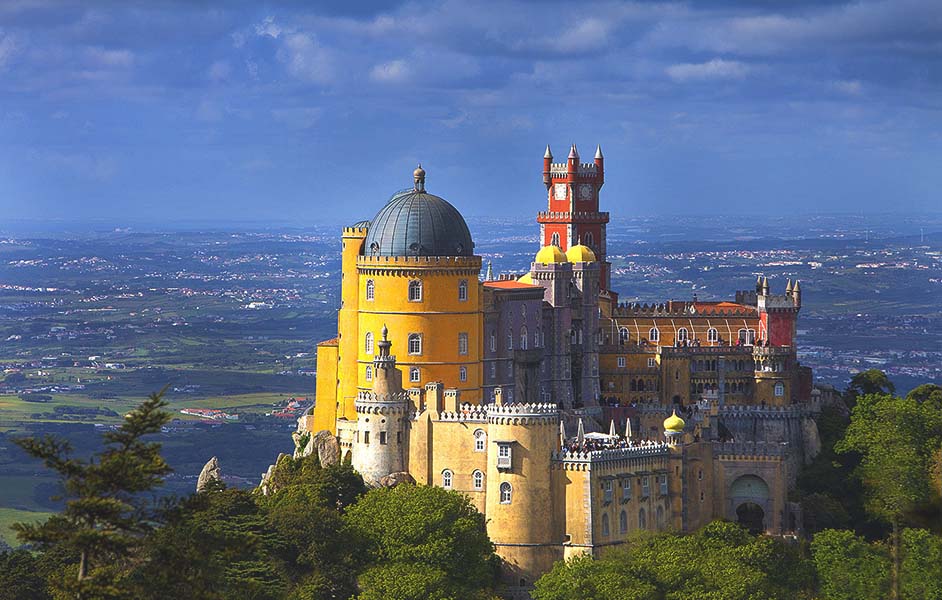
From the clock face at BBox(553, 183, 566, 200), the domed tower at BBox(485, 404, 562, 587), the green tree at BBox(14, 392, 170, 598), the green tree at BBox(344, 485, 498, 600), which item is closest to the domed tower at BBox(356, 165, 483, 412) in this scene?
the domed tower at BBox(485, 404, 562, 587)

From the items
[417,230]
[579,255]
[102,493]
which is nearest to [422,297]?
[417,230]

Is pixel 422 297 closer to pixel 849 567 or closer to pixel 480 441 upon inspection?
pixel 480 441

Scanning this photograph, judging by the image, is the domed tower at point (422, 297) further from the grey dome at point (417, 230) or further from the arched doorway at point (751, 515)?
the arched doorway at point (751, 515)

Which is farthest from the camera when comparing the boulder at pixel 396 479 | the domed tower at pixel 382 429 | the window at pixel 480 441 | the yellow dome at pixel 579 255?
the yellow dome at pixel 579 255

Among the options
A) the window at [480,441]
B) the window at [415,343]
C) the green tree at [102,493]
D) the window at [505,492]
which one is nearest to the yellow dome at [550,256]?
the window at [415,343]

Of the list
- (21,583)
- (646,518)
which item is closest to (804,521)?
(646,518)

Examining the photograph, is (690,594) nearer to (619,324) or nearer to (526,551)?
(526,551)
